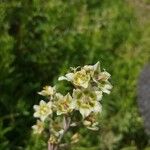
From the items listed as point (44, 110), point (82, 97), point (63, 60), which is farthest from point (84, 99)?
point (63, 60)

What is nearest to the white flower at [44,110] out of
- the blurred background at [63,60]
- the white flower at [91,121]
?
the white flower at [91,121]

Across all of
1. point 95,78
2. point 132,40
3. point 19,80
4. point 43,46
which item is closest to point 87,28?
point 132,40

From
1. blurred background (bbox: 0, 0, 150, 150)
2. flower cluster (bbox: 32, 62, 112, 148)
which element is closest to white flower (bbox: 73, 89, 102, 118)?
flower cluster (bbox: 32, 62, 112, 148)

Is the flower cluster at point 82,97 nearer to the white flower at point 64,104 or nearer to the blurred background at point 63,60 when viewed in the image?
the white flower at point 64,104

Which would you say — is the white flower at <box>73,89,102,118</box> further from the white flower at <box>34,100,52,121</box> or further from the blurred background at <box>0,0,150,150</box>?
the blurred background at <box>0,0,150,150</box>

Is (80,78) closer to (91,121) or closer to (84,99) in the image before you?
(84,99)

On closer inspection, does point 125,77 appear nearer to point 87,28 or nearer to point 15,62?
point 87,28
